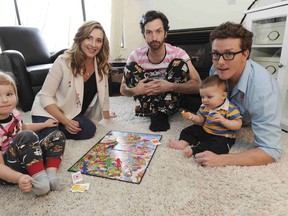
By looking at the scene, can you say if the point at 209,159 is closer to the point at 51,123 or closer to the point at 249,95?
the point at 249,95

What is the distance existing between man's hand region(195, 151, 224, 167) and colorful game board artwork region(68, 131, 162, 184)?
0.95 ft

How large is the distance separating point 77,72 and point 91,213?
3.10 ft

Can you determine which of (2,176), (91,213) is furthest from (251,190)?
(2,176)

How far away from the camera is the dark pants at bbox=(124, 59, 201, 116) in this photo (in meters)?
1.62

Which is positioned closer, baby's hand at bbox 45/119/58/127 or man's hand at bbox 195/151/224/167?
man's hand at bbox 195/151/224/167

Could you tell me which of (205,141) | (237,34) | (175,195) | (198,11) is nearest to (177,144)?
(205,141)

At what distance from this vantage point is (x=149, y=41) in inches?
64.3

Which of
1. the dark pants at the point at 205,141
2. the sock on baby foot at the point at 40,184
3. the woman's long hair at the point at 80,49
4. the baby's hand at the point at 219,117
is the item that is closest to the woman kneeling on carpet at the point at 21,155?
the sock on baby foot at the point at 40,184

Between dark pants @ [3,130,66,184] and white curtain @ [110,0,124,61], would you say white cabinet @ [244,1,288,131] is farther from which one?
white curtain @ [110,0,124,61]

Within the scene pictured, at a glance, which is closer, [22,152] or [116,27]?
[22,152]

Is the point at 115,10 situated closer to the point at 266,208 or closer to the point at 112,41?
the point at 112,41

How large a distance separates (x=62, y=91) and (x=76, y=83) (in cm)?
12

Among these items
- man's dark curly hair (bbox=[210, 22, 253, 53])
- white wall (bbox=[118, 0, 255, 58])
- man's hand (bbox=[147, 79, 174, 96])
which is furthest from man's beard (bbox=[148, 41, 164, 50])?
white wall (bbox=[118, 0, 255, 58])

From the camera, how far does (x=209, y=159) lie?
1108 mm
